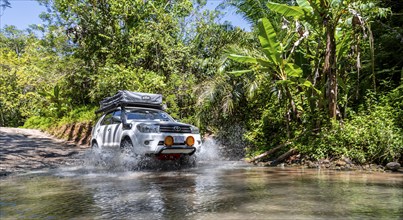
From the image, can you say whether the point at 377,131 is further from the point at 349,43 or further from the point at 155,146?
the point at 155,146

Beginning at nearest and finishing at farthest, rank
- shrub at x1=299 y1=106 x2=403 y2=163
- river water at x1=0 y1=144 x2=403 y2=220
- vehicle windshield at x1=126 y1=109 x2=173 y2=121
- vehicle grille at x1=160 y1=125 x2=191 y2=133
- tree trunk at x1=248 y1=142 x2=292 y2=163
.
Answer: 1. river water at x1=0 y1=144 x2=403 y2=220
2. shrub at x1=299 y1=106 x2=403 y2=163
3. vehicle grille at x1=160 y1=125 x2=191 y2=133
4. vehicle windshield at x1=126 y1=109 x2=173 y2=121
5. tree trunk at x1=248 y1=142 x2=292 y2=163

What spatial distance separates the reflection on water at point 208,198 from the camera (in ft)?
12.3

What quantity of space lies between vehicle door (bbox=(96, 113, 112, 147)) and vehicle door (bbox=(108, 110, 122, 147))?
29cm

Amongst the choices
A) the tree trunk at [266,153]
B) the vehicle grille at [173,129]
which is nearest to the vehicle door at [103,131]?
the vehicle grille at [173,129]

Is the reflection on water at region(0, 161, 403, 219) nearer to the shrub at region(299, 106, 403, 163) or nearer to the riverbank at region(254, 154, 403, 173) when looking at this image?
the riverbank at region(254, 154, 403, 173)

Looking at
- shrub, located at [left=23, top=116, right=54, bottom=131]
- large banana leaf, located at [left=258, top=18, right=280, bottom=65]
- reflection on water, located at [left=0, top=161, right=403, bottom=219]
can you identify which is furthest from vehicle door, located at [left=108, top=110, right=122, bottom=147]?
shrub, located at [left=23, top=116, right=54, bottom=131]

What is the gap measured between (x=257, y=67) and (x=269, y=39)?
1.95 m

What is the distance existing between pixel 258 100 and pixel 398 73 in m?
4.60

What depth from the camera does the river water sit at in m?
3.73

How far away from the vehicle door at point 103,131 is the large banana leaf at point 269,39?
5.00m

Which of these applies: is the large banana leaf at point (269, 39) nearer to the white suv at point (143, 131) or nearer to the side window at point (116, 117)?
the white suv at point (143, 131)

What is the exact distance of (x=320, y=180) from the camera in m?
6.30

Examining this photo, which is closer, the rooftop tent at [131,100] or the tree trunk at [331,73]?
the tree trunk at [331,73]

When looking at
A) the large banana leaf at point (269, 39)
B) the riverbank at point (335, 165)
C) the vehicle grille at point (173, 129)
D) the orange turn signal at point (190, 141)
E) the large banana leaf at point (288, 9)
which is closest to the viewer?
the riverbank at point (335, 165)
